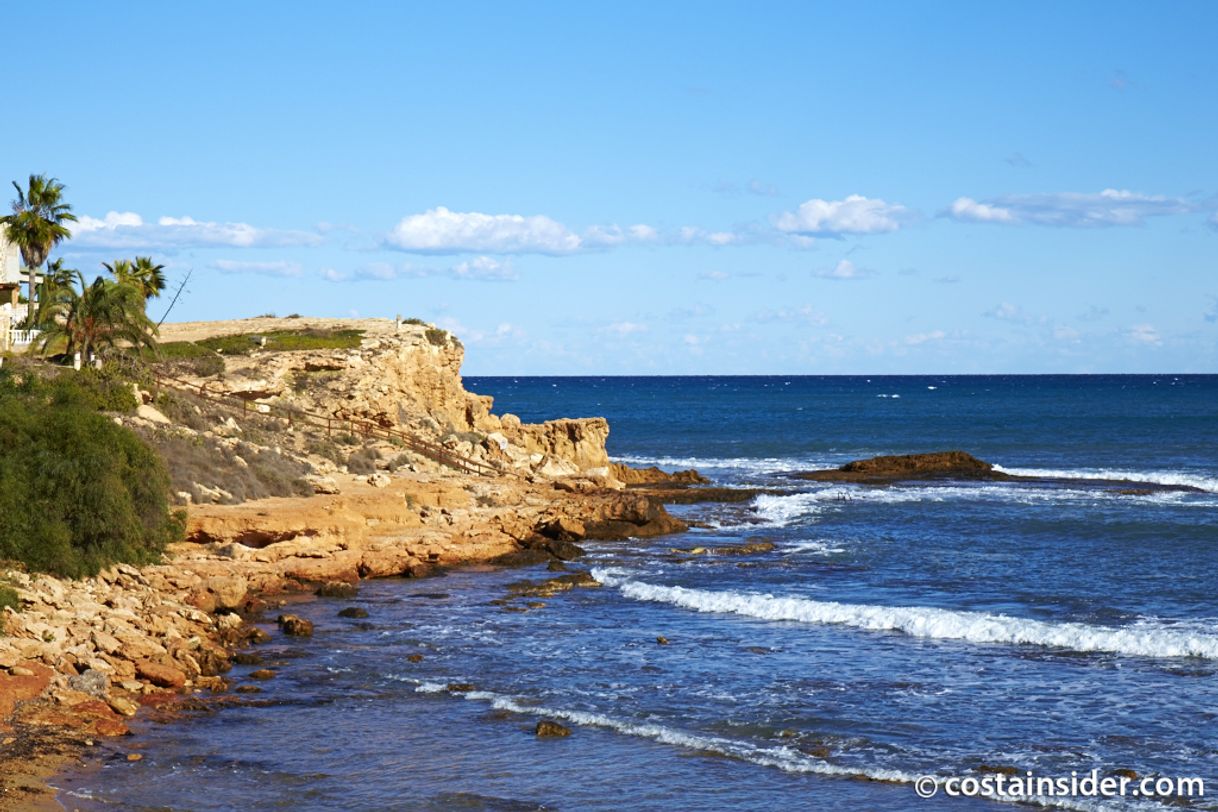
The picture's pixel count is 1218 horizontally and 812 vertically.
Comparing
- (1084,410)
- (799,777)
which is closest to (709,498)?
(799,777)

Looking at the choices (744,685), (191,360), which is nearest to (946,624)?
(744,685)

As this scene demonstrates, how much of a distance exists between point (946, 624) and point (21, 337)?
3623 cm

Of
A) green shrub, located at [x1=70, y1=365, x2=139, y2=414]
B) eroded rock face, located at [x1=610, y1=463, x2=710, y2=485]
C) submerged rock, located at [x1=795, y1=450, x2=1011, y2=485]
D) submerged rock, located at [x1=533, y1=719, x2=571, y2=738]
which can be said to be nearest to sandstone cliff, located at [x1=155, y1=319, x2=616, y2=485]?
eroded rock face, located at [x1=610, y1=463, x2=710, y2=485]

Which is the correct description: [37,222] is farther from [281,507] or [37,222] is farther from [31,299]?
[281,507]

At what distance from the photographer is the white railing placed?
46.0 meters

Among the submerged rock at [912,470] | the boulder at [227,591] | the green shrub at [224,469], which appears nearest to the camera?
the boulder at [227,591]

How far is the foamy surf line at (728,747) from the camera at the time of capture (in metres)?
15.3

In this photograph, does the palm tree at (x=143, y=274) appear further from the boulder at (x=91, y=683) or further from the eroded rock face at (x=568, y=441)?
the boulder at (x=91, y=683)

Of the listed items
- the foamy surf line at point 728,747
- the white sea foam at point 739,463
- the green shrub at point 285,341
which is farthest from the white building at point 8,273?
the foamy surf line at point 728,747

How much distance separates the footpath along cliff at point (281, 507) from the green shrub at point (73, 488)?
60 centimetres

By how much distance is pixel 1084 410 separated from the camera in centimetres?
13075

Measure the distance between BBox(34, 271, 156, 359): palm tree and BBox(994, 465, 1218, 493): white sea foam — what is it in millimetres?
40415

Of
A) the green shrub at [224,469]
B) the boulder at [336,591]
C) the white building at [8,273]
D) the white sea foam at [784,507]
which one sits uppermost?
the white building at [8,273]

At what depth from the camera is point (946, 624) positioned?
24984mm
